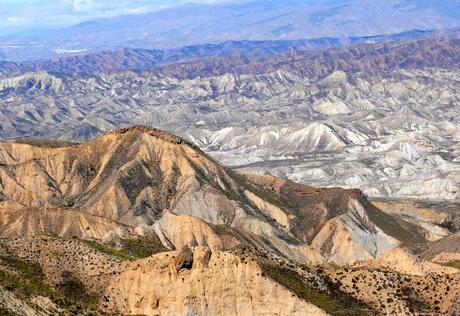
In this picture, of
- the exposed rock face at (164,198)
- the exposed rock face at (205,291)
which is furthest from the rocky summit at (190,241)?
the exposed rock face at (164,198)

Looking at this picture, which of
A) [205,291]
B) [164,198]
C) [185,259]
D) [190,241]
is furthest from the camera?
[164,198]

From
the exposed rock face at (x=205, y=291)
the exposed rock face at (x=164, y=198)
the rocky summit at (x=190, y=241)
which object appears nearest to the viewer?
the exposed rock face at (x=205, y=291)

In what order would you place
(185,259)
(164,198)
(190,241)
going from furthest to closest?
(164,198) → (190,241) → (185,259)

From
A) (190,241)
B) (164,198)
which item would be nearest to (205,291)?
(190,241)

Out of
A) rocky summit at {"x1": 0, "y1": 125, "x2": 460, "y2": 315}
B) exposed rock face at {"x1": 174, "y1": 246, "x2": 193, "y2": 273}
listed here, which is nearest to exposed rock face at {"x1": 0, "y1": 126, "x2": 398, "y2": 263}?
rocky summit at {"x1": 0, "y1": 125, "x2": 460, "y2": 315}

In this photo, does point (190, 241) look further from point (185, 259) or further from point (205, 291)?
point (205, 291)

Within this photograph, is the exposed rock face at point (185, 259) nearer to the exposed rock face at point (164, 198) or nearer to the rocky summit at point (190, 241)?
the rocky summit at point (190, 241)

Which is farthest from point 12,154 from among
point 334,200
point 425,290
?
point 425,290

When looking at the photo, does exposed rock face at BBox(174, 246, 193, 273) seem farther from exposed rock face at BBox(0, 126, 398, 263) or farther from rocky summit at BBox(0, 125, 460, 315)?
exposed rock face at BBox(0, 126, 398, 263)
